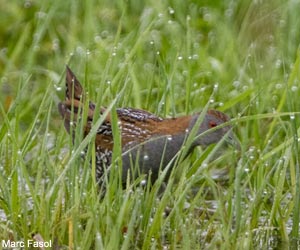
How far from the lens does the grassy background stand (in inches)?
179

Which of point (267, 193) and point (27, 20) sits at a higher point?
point (27, 20)

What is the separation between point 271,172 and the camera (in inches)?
206

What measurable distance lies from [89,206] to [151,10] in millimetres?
2755

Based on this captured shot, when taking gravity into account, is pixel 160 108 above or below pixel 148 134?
above

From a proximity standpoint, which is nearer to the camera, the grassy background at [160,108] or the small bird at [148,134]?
the grassy background at [160,108]

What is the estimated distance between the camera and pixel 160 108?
19.4ft

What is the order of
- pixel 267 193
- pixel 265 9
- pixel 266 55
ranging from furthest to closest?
1. pixel 266 55
2. pixel 265 9
3. pixel 267 193

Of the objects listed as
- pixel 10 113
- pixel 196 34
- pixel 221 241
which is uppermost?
pixel 196 34

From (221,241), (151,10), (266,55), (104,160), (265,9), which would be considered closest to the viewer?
(221,241)

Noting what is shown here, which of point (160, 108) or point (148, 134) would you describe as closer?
point (148, 134)

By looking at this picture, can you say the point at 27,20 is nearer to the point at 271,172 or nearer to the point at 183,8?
the point at 183,8

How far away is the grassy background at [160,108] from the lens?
4547 millimetres

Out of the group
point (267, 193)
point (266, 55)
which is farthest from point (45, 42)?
point (267, 193)

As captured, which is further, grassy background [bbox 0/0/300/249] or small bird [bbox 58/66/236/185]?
small bird [bbox 58/66/236/185]
